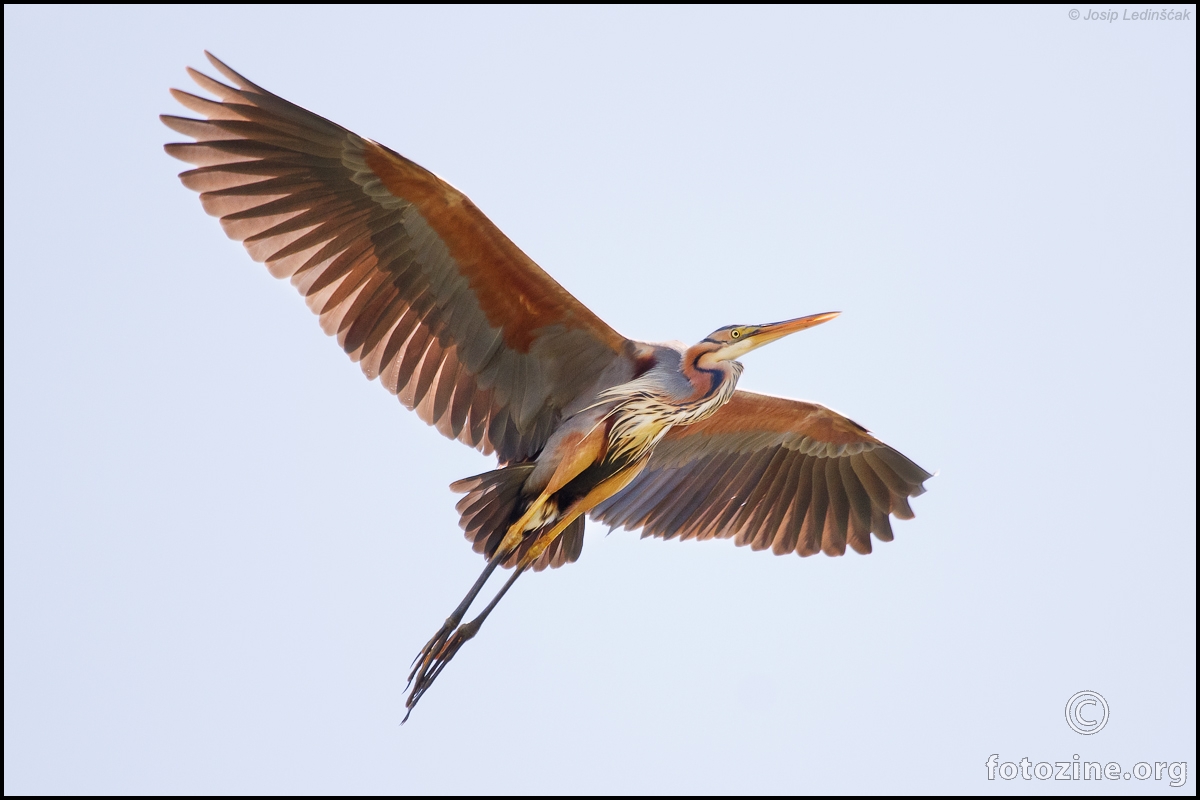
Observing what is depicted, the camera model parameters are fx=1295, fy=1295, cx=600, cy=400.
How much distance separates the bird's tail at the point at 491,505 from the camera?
337 inches

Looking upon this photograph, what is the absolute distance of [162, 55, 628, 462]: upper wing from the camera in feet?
26.4

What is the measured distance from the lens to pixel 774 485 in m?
10.3

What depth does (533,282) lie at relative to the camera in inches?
332

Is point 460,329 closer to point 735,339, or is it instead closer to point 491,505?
point 491,505

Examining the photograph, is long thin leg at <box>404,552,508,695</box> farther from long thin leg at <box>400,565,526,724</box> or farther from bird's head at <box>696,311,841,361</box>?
bird's head at <box>696,311,841,361</box>

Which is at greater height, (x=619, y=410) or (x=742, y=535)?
(x=619, y=410)

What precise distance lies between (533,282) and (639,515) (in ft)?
8.05

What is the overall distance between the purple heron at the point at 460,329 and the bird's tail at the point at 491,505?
0.01m

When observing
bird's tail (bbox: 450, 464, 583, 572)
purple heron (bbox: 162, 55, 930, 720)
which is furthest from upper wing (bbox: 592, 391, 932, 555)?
bird's tail (bbox: 450, 464, 583, 572)

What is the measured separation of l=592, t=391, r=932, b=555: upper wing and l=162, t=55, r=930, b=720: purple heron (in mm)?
681

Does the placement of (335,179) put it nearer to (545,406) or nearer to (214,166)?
(214,166)

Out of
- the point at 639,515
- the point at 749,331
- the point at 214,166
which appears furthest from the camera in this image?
the point at 639,515

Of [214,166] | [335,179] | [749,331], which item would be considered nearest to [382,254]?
[335,179]

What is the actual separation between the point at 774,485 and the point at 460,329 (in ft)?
10.00
